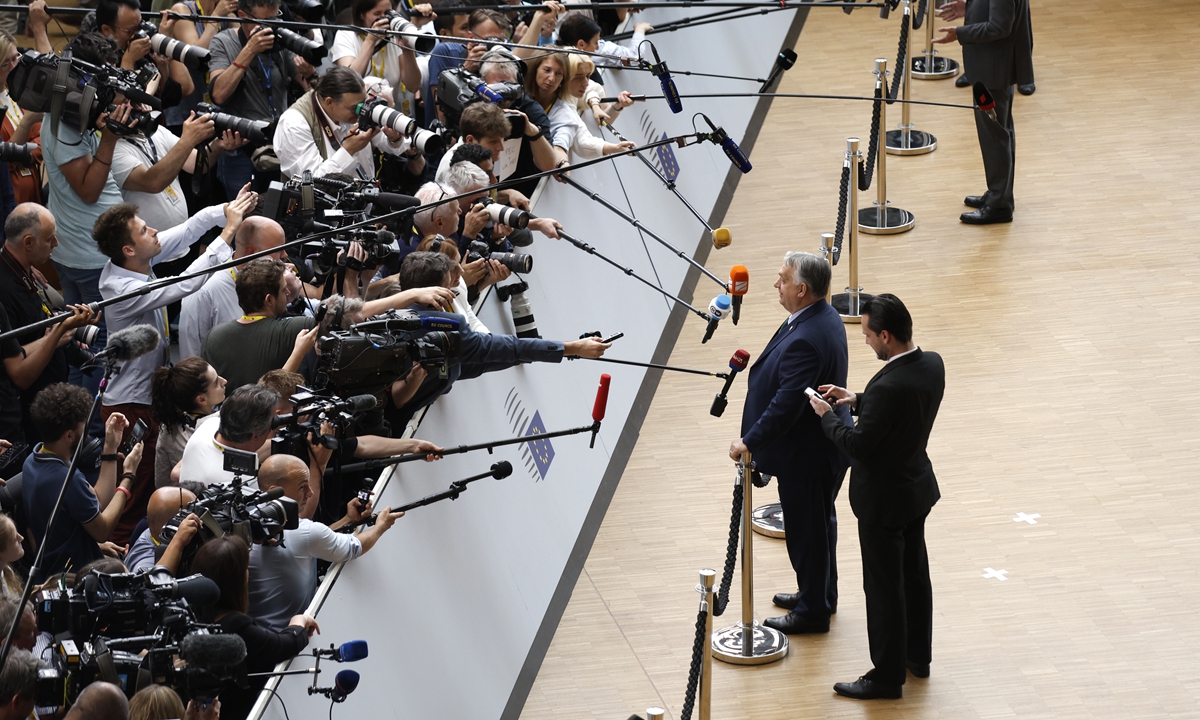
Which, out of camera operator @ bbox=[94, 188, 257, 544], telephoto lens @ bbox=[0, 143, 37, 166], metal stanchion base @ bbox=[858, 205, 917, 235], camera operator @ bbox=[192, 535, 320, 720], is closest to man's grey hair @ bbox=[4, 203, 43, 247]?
camera operator @ bbox=[94, 188, 257, 544]

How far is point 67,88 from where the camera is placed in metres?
5.83

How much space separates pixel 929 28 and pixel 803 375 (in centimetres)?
691

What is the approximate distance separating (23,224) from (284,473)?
6.03 ft

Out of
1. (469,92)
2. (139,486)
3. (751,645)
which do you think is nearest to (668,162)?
(469,92)

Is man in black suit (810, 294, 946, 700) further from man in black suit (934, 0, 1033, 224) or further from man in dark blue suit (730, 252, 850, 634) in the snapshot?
man in black suit (934, 0, 1033, 224)

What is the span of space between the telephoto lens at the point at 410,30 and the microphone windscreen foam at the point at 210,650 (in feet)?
13.8

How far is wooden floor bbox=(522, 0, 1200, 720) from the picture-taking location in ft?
18.7

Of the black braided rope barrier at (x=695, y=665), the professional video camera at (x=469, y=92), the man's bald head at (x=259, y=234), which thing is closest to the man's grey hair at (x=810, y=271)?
the black braided rope barrier at (x=695, y=665)

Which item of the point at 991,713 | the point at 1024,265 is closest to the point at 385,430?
the point at 991,713

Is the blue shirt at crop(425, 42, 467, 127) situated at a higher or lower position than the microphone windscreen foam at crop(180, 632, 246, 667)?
higher

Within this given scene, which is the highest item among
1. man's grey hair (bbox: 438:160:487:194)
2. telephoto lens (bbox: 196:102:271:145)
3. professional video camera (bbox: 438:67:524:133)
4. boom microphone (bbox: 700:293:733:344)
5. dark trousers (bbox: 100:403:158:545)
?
telephoto lens (bbox: 196:102:271:145)

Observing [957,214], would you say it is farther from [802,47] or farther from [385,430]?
[385,430]

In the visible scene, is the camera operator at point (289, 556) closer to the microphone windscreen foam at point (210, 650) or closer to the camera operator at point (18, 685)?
the microphone windscreen foam at point (210, 650)

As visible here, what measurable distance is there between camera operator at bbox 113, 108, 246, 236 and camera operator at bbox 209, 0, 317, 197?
64cm
